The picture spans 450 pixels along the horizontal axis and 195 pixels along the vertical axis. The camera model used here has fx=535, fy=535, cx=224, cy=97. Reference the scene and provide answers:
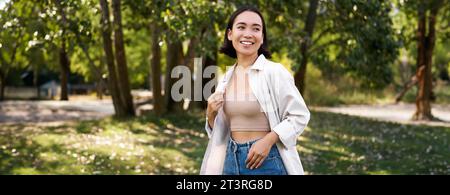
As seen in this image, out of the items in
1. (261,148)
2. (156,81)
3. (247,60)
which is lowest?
(156,81)

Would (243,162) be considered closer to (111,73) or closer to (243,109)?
(243,109)

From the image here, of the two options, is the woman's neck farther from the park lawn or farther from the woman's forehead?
the park lawn

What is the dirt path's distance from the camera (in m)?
22.3

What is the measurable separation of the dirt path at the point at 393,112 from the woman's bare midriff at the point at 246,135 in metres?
18.3

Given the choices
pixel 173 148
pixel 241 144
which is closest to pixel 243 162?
pixel 241 144

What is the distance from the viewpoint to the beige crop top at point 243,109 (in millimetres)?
3350

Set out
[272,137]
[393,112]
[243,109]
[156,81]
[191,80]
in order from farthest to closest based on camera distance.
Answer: [393,112], [156,81], [191,80], [243,109], [272,137]

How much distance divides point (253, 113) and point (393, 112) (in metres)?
26.2

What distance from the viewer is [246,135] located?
344 centimetres

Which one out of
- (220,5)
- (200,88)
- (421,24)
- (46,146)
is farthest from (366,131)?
(200,88)

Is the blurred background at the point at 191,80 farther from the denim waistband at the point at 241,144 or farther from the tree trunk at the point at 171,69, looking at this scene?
the denim waistband at the point at 241,144

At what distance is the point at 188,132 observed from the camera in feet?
58.6

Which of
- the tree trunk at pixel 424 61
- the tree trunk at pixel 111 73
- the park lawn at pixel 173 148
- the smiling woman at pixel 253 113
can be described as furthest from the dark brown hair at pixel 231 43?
the tree trunk at pixel 424 61
